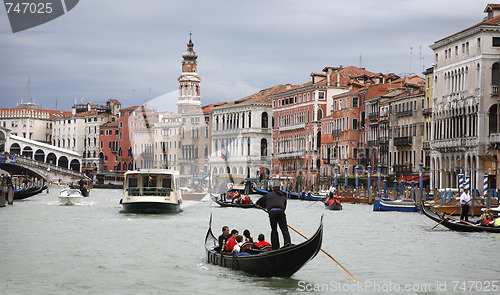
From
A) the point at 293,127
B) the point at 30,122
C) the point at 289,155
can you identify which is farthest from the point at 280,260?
the point at 30,122

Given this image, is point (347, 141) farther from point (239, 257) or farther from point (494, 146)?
point (239, 257)

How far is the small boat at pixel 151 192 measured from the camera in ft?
87.3

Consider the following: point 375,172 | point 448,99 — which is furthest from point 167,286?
point 375,172

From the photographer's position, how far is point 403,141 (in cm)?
4419

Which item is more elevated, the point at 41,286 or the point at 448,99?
the point at 448,99

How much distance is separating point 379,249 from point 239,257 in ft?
17.5

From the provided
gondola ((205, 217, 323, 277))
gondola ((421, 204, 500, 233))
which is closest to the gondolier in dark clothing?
gondola ((205, 217, 323, 277))

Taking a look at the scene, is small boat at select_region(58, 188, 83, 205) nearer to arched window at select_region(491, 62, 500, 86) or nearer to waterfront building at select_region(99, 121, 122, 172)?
arched window at select_region(491, 62, 500, 86)

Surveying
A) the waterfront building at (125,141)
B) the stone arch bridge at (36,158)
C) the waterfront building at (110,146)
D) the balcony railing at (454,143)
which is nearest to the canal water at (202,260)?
the balcony railing at (454,143)

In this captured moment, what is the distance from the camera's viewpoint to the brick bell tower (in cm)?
7988

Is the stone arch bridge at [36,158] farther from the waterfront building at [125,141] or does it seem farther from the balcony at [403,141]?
the balcony at [403,141]

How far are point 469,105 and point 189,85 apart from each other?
4586 cm

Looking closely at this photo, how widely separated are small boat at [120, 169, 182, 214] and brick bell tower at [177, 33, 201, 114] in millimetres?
50974

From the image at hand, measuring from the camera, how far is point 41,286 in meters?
13.1
